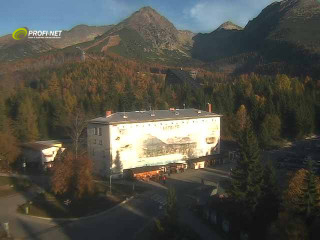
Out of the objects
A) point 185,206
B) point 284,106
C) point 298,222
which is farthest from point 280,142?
point 298,222

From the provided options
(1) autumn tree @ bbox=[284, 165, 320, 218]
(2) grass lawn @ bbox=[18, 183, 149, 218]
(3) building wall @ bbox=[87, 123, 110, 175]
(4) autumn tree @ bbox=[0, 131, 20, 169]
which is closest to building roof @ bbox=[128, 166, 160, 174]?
(3) building wall @ bbox=[87, 123, 110, 175]

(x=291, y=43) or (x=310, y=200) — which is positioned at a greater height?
(x=291, y=43)

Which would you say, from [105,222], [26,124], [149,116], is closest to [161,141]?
[149,116]

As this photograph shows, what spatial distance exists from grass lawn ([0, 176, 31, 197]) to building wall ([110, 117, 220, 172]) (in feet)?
27.2

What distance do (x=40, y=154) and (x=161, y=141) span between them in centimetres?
1289

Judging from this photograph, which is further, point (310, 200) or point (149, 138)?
point (149, 138)

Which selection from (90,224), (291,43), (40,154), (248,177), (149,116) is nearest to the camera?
(248,177)

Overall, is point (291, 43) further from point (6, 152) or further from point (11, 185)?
point (11, 185)

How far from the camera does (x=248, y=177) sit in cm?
2359

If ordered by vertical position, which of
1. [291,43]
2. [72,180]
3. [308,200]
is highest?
[291,43]

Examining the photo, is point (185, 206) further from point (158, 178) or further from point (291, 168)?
point (291, 168)

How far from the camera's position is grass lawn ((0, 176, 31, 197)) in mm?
32075

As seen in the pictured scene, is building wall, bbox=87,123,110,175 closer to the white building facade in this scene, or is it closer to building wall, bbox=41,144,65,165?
the white building facade

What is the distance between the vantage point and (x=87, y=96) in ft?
222
